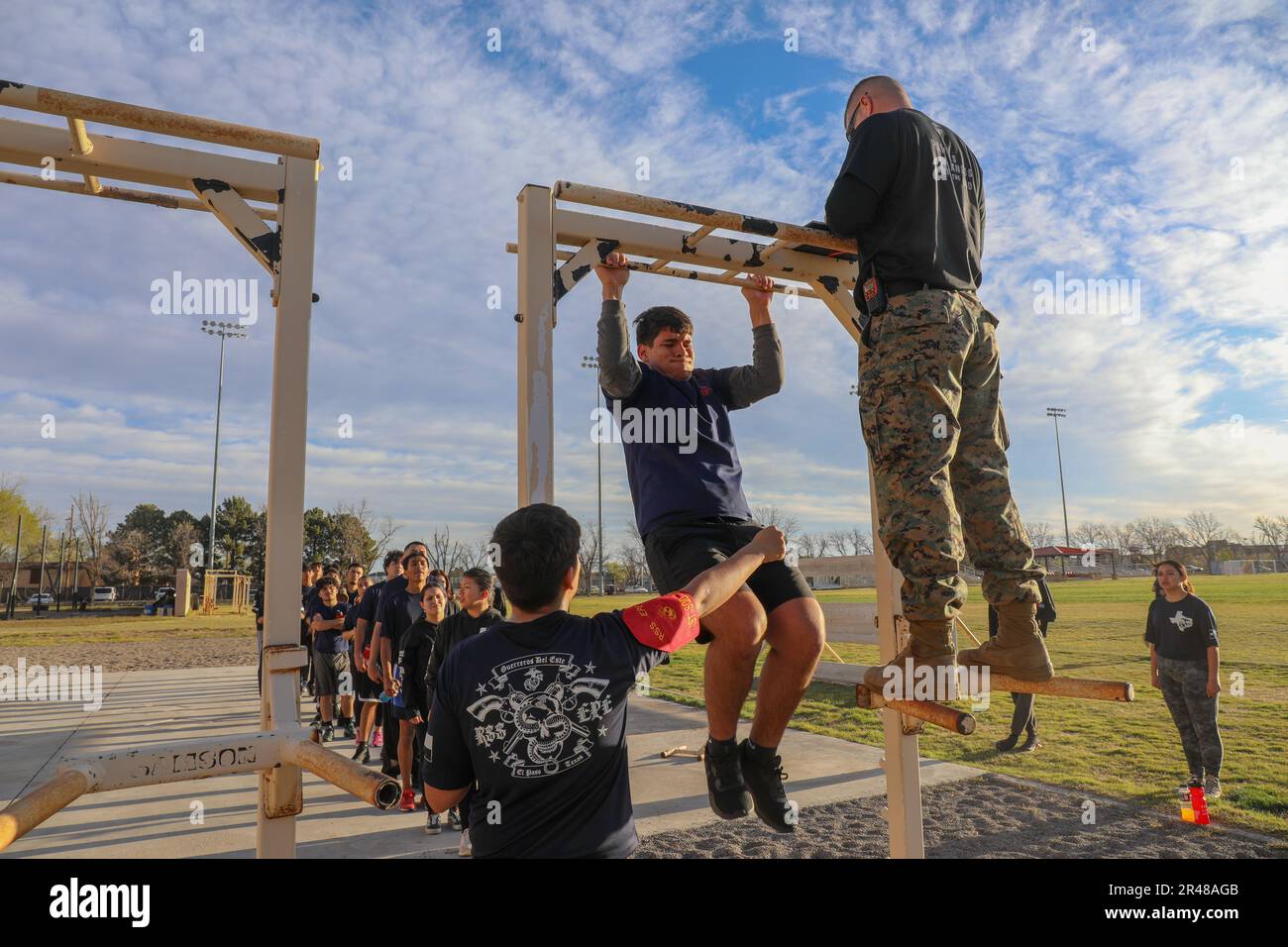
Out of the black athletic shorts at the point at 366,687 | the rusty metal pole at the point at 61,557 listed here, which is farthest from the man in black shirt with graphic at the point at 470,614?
the rusty metal pole at the point at 61,557

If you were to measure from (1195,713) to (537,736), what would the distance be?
7.77 meters

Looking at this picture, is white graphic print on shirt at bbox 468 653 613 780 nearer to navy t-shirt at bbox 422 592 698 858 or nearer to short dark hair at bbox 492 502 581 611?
navy t-shirt at bbox 422 592 698 858

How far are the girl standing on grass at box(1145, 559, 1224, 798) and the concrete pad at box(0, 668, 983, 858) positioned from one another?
2047mm

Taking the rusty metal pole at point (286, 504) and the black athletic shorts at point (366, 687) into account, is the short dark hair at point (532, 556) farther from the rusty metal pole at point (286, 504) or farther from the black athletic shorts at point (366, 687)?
the black athletic shorts at point (366, 687)

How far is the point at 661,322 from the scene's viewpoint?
3.09 metres

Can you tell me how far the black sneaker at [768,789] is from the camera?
99.9 inches

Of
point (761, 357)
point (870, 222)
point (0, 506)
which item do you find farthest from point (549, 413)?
point (0, 506)

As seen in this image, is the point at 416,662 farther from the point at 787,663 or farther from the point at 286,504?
the point at 787,663

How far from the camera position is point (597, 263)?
311 cm

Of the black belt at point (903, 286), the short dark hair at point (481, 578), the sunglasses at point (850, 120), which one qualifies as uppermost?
the sunglasses at point (850, 120)

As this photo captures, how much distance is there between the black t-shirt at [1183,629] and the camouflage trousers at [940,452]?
597 centimetres

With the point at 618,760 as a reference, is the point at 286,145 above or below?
above
